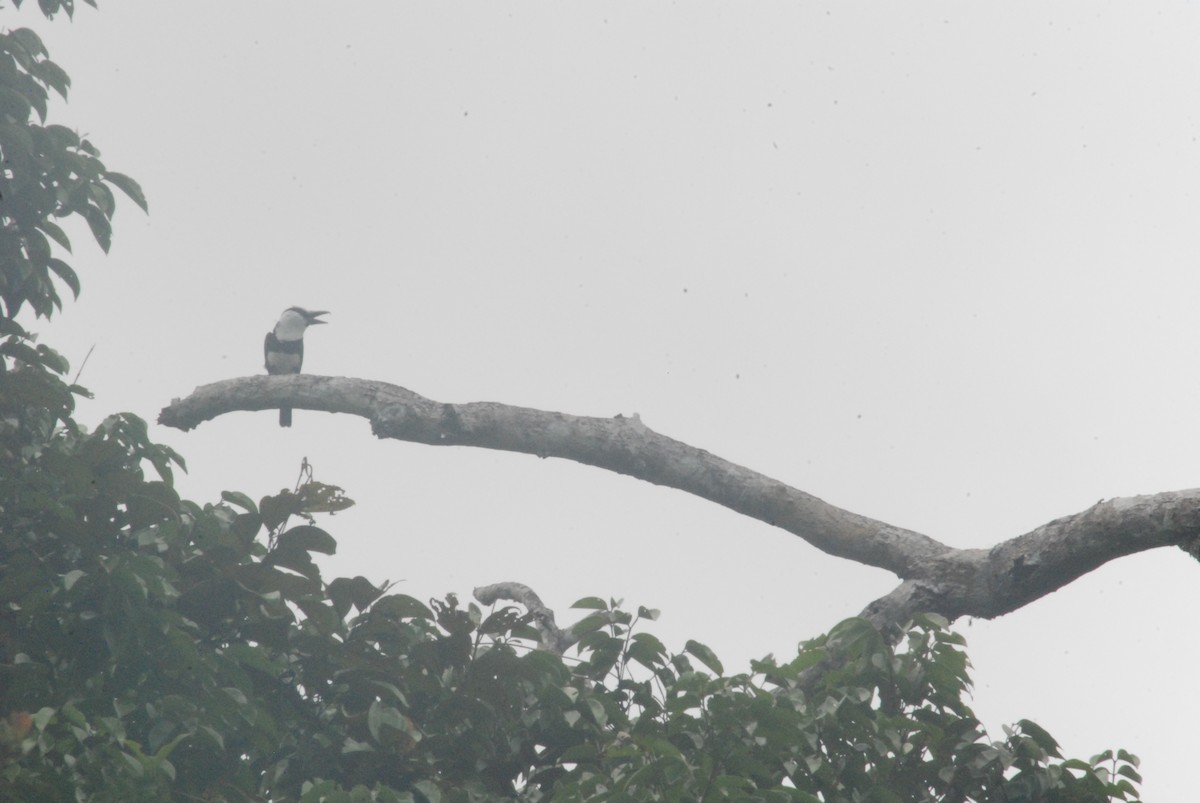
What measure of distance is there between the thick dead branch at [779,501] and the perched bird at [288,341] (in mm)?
6850

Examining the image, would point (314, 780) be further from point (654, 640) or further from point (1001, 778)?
point (1001, 778)

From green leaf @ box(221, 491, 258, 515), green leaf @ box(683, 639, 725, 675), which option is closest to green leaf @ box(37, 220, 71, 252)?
green leaf @ box(221, 491, 258, 515)

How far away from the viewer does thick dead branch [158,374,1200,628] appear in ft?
13.6

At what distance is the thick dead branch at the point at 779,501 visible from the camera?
4.14 metres

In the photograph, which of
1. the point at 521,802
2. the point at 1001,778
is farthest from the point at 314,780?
the point at 1001,778

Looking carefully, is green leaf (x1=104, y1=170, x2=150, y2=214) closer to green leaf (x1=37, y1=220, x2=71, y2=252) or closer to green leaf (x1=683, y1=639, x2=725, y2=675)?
green leaf (x1=37, y1=220, x2=71, y2=252)

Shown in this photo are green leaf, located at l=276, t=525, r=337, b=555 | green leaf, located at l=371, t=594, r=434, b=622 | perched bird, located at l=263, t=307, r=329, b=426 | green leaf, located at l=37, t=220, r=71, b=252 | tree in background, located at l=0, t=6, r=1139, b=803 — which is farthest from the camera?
perched bird, located at l=263, t=307, r=329, b=426

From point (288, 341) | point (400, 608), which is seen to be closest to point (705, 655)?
point (400, 608)

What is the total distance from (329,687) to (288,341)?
10.6 m

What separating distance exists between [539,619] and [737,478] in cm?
126

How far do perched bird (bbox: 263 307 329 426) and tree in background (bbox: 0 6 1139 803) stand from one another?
9.56 m

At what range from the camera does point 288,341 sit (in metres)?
14.1

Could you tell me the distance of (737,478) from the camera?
18.5 feet

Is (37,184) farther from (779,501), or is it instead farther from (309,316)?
(309,316)
